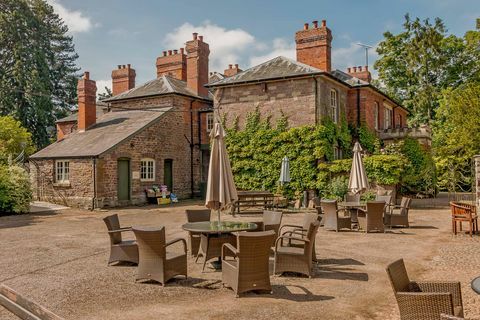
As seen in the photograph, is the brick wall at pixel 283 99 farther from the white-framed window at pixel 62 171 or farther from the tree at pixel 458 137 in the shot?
the white-framed window at pixel 62 171

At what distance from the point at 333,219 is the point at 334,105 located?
1157cm

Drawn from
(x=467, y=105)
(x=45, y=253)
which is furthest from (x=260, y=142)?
(x=45, y=253)

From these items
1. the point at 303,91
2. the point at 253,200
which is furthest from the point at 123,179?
the point at 303,91

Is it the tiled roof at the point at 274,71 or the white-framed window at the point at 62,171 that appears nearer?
the tiled roof at the point at 274,71

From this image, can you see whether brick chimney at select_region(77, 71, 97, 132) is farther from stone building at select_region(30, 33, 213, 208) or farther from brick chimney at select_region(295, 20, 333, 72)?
brick chimney at select_region(295, 20, 333, 72)

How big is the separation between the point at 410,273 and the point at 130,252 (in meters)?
5.15

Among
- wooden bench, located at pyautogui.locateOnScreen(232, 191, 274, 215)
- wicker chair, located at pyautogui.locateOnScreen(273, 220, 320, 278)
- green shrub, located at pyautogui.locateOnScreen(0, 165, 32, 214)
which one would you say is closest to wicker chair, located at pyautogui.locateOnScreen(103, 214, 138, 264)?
wicker chair, located at pyautogui.locateOnScreen(273, 220, 320, 278)

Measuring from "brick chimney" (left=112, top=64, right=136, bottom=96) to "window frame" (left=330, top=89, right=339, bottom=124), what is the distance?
16.5 m

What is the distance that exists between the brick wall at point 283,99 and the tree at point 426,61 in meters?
13.8

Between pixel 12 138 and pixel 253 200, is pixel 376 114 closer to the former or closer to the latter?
pixel 253 200

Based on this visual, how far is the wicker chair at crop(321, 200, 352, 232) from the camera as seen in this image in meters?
12.0

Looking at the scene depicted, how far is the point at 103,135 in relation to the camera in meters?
22.6

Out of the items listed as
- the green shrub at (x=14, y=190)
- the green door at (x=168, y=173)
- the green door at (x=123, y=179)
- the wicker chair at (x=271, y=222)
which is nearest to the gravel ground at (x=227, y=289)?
the wicker chair at (x=271, y=222)

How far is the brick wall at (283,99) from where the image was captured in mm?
Result: 20658
